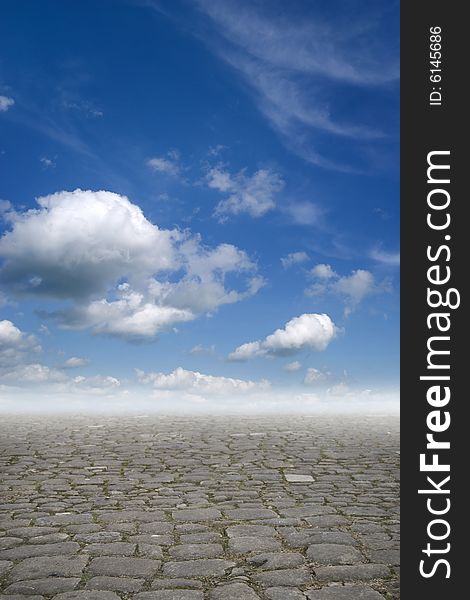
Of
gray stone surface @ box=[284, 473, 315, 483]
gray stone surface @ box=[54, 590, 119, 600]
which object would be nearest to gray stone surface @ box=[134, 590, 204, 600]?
gray stone surface @ box=[54, 590, 119, 600]

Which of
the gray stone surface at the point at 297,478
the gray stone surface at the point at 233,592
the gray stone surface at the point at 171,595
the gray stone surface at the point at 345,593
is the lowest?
the gray stone surface at the point at 171,595

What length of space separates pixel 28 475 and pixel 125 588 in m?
4.71

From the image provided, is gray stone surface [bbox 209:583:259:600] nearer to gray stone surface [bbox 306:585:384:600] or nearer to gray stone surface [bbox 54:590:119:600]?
gray stone surface [bbox 306:585:384:600]

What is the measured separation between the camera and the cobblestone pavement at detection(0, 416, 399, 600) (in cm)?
358

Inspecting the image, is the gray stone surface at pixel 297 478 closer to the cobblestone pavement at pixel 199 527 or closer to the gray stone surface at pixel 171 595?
the cobblestone pavement at pixel 199 527

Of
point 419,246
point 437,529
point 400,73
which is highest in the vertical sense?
point 400,73

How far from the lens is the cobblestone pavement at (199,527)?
3584mm

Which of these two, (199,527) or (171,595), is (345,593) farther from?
(199,527)

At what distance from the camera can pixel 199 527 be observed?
487 centimetres

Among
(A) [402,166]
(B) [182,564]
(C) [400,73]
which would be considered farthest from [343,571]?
(C) [400,73]

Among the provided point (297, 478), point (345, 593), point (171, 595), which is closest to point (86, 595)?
point (171, 595)

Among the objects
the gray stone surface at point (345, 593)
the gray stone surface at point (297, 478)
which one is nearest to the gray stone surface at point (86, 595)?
the gray stone surface at point (345, 593)

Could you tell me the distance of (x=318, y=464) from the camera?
870 centimetres

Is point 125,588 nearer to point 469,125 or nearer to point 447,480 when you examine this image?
point 447,480
